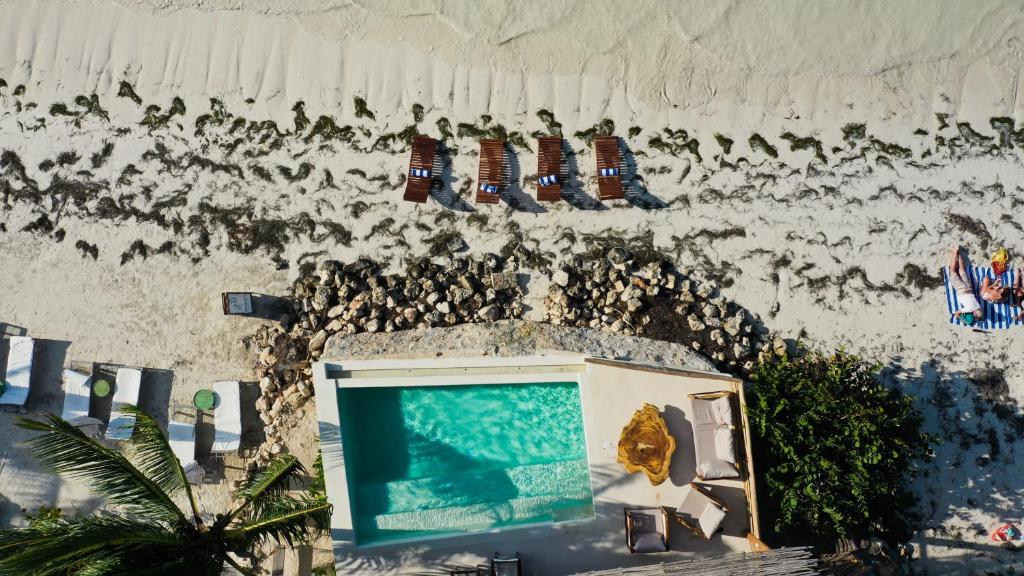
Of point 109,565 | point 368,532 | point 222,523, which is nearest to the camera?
point 109,565

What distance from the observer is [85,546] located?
8.71 m

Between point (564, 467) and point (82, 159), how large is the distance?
9.56m

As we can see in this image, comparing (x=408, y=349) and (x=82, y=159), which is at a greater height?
(x=82, y=159)

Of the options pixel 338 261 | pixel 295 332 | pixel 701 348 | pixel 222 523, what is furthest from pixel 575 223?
pixel 222 523

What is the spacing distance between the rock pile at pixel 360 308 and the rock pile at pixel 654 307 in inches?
37.1

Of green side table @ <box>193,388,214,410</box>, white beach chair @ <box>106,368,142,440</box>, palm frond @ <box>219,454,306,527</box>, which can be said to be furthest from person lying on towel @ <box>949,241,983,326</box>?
white beach chair @ <box>106,368,142,440</box>

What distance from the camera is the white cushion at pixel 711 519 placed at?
11352mm

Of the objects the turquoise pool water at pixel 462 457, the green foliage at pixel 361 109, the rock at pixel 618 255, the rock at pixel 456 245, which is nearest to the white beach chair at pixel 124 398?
the turquoise pool water at pixel 462 457

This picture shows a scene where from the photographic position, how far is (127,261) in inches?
524

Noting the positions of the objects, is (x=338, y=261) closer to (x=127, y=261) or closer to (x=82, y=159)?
(x=127, y=261)

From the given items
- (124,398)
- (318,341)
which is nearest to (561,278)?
(318,341)

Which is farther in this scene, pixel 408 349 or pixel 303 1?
pixel 303 1

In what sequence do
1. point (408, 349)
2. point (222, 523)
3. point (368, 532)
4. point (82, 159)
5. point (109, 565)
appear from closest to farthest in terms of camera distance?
point (109, 565) → point (222, 523) → point (368, 532) → point (408, 349) → point (82, 159)

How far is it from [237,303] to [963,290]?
459 inches
